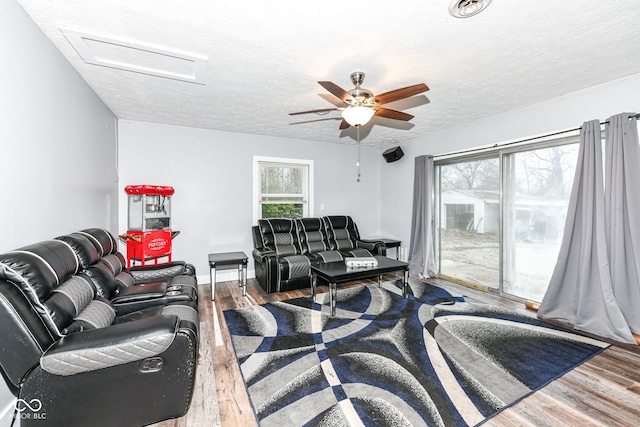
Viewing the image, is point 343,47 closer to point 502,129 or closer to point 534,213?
point 502,129

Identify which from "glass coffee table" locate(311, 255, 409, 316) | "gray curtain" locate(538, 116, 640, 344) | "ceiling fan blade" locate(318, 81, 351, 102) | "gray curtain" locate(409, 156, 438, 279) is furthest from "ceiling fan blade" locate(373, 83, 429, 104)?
"gray curtain" locate(409, 156, 438, 279)

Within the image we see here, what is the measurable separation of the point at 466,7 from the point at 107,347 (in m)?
2.80

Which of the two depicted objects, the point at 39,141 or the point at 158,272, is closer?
the point at 39,141

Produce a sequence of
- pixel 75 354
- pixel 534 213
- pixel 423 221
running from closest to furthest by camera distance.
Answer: pixel 75 354 < pixel 534 213 < pixel 423 221

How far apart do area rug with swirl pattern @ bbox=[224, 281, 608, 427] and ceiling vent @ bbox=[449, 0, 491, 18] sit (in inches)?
98.4

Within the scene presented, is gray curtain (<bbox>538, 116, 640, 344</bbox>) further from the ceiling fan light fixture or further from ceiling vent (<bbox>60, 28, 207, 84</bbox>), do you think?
ceiling vent (<bbox>60, 28, 207, 84</bbox>)

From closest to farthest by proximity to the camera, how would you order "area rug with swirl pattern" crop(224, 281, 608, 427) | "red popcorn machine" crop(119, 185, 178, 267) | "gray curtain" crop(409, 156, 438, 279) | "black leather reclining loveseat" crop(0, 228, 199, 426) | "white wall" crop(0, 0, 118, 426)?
"black leather reclining loveseat" crop(0, 228, 199, 426) < "white wall" crop(0, 0, 118, 426) < "area rug with swirl pattern" crop(224, 281, 608, 427) < "red popcorn machine" crop(119, 185, 178, 267) < "gray curtain" crop(409, 156, 438, 279)

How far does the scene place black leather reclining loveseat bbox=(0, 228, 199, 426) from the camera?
1368 mm

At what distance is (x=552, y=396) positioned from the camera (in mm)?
1940

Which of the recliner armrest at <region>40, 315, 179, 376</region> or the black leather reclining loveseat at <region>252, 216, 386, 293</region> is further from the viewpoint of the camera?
the black leather reclining loveseat at <region>252, 216, 386, 293</region>

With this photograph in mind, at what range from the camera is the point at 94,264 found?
2285 millimetres

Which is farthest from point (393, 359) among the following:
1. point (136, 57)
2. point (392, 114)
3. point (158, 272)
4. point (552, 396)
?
point (136, 57)

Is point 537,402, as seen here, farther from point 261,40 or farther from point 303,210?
point 303,210

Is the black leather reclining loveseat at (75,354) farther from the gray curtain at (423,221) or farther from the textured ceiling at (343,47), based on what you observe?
the gray curtain at (423,221)
